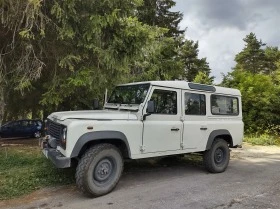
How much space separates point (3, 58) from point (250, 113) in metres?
12.1

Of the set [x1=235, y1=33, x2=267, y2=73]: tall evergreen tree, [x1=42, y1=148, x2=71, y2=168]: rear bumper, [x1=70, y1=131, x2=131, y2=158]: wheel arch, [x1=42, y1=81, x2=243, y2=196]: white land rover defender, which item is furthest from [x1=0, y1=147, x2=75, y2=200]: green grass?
[x1=235, y1=33, x2=267, y2=73]: tall evergreen tree

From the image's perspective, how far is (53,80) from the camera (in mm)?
8273

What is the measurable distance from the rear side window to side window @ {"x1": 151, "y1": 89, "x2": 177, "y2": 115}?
1.32m

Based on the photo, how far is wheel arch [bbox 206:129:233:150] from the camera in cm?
705

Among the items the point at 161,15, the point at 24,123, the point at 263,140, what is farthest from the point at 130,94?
the point at 24,123

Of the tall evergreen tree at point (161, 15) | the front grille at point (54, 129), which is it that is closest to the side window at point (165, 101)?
the front grille at point (54, 129)

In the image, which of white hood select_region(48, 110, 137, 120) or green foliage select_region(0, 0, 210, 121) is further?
green foliage select_region(0, 0, 210, 121)

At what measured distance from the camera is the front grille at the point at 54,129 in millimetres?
5409

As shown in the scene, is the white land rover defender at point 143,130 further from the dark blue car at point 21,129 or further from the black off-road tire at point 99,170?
the dark blue car at point 21,129

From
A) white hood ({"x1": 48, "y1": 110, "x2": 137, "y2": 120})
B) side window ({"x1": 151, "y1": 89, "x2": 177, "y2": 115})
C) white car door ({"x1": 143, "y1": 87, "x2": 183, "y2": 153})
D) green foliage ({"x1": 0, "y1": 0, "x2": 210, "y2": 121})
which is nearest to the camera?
white hood ({"x1": 48, "y1": 110, "x2": 137, "y2": 120})

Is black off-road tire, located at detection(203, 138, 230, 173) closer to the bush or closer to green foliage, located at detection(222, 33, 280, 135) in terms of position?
the bush

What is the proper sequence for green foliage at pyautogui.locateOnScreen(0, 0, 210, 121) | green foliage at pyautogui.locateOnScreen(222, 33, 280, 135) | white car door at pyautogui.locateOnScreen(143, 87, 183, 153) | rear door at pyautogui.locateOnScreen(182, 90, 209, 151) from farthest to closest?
1. green foliage at pyautogui.locateOnScreen(222, 33, 280, 135)
2. green foliage at pyautogui.locateOnScreen(0, 0, 210, 121)
3. rear door at pyautogui.locateOnScreen(182, 90, 209, 151)
4. white car door at pyautogui.locateOnScreen(143, 87, 183, 153)

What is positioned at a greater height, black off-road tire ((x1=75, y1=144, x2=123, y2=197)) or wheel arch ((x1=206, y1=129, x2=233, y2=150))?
wheel arch ((x1=206, y1=129, x2=233, y2=150))

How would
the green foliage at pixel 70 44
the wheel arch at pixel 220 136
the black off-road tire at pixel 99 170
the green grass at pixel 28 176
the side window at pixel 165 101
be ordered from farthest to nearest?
the green foliage at pixel 70 44 → the wheel arch at pixel 220 136 → the side window at pixel 165 101 → the green grass at pixel 28 176 → the black off-road tire at pixel 99 170
